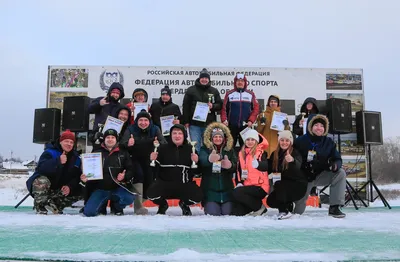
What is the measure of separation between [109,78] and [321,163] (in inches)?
148

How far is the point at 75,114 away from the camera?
5344 millimetres

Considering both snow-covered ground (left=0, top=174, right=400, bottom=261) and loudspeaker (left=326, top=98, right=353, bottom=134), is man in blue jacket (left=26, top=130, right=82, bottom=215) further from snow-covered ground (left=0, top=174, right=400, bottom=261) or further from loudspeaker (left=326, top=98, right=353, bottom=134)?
loudspeaker (left=326, top=98, right=353, bottom=134)

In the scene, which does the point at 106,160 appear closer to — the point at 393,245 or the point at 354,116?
the point at 393,245

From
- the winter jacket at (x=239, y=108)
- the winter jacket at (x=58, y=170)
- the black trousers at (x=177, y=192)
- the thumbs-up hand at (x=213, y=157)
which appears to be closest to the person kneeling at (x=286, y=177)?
the thumbs-up hand at (x=213, y=157)

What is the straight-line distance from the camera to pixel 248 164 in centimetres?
363

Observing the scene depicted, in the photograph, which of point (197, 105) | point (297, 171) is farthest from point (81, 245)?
point (197, 105)

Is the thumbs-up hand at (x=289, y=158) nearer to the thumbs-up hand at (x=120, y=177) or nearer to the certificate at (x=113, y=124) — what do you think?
the thumbs-up hand at (x=120, y=177)

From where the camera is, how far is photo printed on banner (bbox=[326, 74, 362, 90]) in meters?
5.84

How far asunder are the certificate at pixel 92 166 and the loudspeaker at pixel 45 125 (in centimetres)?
196

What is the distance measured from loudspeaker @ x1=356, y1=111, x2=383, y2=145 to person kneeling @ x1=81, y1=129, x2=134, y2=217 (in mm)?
3760

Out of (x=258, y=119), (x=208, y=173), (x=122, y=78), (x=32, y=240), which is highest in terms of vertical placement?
(x=122, y=78)

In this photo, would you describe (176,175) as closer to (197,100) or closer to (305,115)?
(197,100)

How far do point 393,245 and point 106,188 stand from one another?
9.03 ft

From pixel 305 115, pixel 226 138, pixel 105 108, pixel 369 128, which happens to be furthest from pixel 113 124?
pixel 369 128
